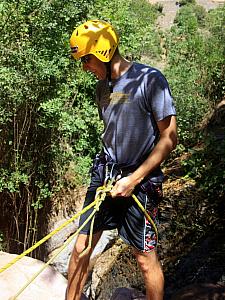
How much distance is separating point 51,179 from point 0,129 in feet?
3.27

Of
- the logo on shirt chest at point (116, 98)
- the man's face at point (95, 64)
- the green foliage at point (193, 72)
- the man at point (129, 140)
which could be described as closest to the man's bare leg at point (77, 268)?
the man at point (129, 140)

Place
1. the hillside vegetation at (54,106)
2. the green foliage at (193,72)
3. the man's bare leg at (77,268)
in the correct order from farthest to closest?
1. the green foliage at (193,72)
2. the hillside vegetation at (54,106)
3. the man's bare leg at (77,268)

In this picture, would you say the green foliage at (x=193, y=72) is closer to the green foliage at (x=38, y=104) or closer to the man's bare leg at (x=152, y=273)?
the green foliage at (x=38, y=104)

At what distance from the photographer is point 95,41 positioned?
2.13 m

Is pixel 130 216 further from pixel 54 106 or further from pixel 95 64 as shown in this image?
pixel 54 106

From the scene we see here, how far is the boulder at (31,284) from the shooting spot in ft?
7.89

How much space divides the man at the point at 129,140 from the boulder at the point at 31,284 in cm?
22

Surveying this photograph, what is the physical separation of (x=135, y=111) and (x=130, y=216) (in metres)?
0.53

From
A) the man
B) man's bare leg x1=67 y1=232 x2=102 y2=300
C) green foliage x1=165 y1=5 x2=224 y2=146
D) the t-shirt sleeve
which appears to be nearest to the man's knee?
the man

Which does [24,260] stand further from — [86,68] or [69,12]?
[69,12]

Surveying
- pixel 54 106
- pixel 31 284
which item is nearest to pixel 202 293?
pixel 31 284

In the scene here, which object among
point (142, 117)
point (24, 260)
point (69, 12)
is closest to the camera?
point (142, 117)

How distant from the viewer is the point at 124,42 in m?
5.64

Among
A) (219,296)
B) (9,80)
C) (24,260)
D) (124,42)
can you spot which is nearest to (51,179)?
(9,80)
